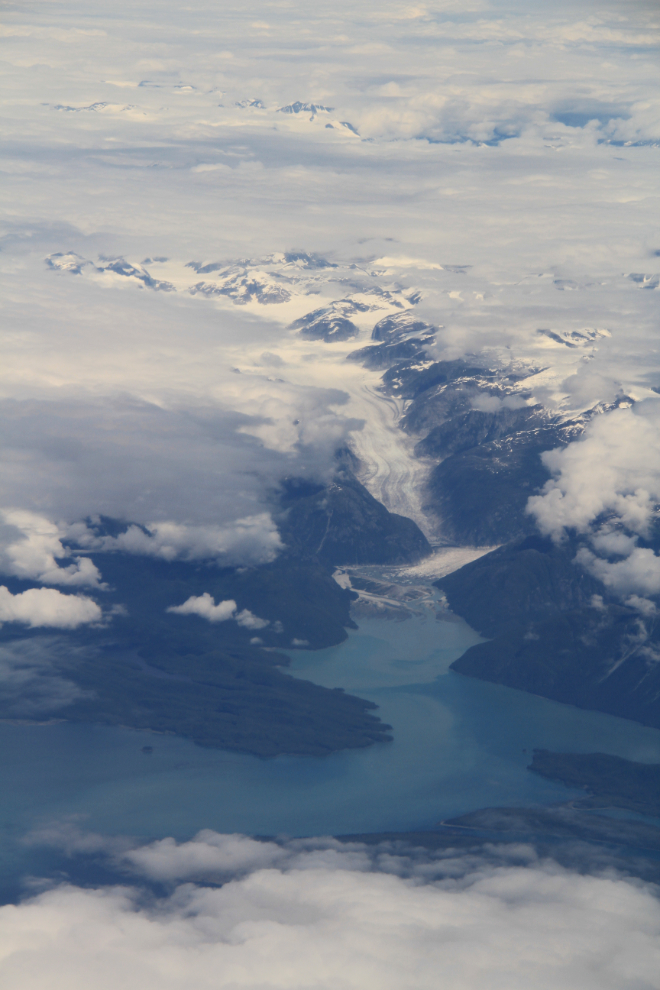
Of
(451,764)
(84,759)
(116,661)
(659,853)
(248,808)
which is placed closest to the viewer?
(659,853)

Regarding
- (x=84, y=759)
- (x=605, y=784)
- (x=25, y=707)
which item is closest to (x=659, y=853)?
(x=605, y=784)

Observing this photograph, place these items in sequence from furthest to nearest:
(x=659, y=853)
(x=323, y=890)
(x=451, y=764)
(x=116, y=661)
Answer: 1. (x=116, y=661)
2. (x=451, y=764)
3. (x=659, y=853)
4. (x=323, y=890)

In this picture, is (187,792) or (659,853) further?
(187,792)

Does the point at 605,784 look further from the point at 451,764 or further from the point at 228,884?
the point at 228,884

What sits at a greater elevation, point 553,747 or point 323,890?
point 323,890

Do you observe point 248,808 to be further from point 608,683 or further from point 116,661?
point 608,683

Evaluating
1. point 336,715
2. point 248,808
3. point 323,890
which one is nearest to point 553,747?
point 336,715
